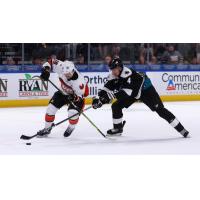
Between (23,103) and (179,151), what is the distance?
16.6 feet

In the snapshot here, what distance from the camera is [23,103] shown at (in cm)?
1020

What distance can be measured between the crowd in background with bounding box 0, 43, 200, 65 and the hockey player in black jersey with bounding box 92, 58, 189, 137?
4126mm

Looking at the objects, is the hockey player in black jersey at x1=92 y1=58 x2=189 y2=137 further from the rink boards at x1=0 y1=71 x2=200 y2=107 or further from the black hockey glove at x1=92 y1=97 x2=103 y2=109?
the rink boards at x1=0 y1=71 x2=200 y2=107

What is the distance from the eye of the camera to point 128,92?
6.37 meters

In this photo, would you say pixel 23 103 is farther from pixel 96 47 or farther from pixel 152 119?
pixel 152 119

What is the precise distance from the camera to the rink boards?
10070 mm

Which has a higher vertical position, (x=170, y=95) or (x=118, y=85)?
(x=118, y=85)

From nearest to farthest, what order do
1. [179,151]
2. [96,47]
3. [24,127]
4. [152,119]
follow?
[179,151]
[24,127]
[152,119]
[96,47]

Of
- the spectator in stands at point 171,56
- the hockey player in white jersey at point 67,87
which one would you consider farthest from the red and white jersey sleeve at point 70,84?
the spectator in stands at point 171,56

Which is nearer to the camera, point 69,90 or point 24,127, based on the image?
point 69,90

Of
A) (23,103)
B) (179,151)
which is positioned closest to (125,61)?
(23,103)

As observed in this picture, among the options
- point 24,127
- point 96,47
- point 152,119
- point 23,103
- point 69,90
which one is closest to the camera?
point 69,90

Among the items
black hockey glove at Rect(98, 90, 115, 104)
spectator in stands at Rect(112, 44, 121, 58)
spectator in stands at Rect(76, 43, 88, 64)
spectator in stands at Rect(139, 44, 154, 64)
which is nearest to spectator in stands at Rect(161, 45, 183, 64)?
spectator in stands at Rect(139, 44, 154, 64)

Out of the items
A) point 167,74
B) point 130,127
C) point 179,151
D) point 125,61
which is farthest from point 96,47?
point 179,151
